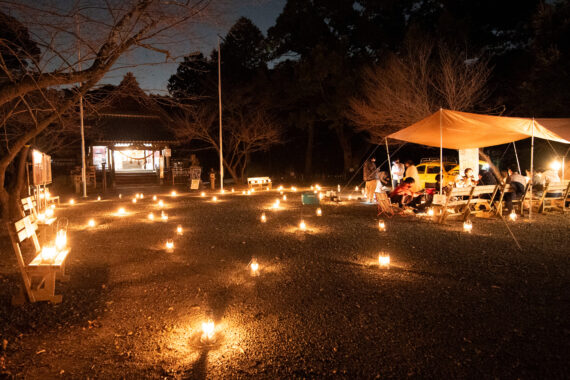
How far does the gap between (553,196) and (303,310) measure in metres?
11.1

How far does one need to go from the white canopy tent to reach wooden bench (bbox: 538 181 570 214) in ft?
3.95

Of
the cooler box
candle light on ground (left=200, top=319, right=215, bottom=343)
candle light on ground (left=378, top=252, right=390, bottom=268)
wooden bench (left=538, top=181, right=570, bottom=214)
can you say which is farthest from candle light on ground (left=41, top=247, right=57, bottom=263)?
wooden bench (left=538, top=181, right=570, bottom=214)

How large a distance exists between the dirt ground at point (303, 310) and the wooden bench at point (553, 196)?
3.02 m

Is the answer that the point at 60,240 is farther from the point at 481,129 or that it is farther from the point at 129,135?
the point at 129,135

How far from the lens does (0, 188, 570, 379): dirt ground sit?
3432 mm

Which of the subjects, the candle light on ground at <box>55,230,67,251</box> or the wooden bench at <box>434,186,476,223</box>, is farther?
the wooden bench at <box>434,186,476,223</box>

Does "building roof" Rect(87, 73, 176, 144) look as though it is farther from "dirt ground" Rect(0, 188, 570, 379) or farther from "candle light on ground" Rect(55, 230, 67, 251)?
"candle light on ground" Rect(55, 230, 67, 251)

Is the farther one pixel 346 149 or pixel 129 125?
pixel 346 149

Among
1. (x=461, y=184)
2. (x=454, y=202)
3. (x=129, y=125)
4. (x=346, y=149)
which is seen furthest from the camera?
(x=346, y=149)

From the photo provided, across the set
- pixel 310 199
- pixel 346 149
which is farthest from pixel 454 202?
pixel 346 149

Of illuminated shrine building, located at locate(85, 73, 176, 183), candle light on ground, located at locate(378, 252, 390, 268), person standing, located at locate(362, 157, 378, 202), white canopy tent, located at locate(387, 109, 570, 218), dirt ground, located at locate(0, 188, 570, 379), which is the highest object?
illuminated shrine building, located at locate(85, 73, 176, 183)

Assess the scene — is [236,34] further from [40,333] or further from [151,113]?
[40,333]

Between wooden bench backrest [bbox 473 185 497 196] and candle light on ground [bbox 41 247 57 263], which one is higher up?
wooden bench backrest [bbox 473 185 497 196]

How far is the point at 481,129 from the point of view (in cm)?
1121
